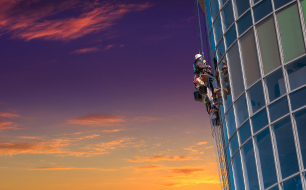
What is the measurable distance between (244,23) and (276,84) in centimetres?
393

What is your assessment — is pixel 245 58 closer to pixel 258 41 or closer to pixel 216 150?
pixel 258 41

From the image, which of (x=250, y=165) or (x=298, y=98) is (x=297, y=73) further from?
(x=250, y=165)

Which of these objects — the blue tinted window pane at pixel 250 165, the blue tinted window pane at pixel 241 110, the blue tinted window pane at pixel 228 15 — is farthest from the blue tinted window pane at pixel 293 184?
the blue tinted window pane at pixel 228 15

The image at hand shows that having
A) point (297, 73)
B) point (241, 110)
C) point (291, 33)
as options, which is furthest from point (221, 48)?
point (297, 73)

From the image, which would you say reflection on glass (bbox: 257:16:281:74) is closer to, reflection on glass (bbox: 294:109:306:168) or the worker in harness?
reflection on glass (bbox: 294:109:306:168)

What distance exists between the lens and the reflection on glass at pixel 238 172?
21.0m

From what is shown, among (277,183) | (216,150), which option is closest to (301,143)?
(277,183)

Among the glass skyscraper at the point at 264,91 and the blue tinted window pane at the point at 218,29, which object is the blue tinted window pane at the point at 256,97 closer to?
the glass skyscraper at the point at 264,91

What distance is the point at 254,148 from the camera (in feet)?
62.8

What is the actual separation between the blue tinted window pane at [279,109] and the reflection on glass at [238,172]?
3.67 metres

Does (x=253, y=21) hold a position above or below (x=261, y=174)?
above

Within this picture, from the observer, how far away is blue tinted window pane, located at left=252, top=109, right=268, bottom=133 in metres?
18.8

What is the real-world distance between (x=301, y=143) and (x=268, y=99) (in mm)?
2869

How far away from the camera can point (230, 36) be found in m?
22.2
